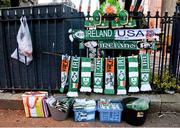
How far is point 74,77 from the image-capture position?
16.9ft

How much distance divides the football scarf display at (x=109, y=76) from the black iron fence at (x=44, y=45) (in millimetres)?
292

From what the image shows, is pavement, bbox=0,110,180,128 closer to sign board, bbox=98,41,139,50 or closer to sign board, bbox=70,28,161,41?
sign board, bbox=98,41,139,50

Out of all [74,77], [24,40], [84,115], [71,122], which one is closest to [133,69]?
[74,77]

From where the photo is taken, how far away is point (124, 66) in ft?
16.8

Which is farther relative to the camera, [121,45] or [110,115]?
[121,45]

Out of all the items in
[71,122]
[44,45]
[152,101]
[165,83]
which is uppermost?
[44,45]

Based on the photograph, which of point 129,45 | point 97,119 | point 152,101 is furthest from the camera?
point 129,45

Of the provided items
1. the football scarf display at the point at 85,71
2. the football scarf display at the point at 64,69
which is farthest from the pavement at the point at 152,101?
the football scarf display at the point at 64,69

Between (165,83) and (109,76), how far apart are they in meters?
1.11

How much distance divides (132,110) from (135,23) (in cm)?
166

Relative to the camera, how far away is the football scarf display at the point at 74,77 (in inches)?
202

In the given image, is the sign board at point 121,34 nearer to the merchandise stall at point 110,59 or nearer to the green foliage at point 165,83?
the merchandise stall at point 110,59

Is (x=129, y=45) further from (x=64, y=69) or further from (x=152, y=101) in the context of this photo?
(x=64, y=69)

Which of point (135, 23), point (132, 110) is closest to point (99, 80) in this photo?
point (132, 110)
